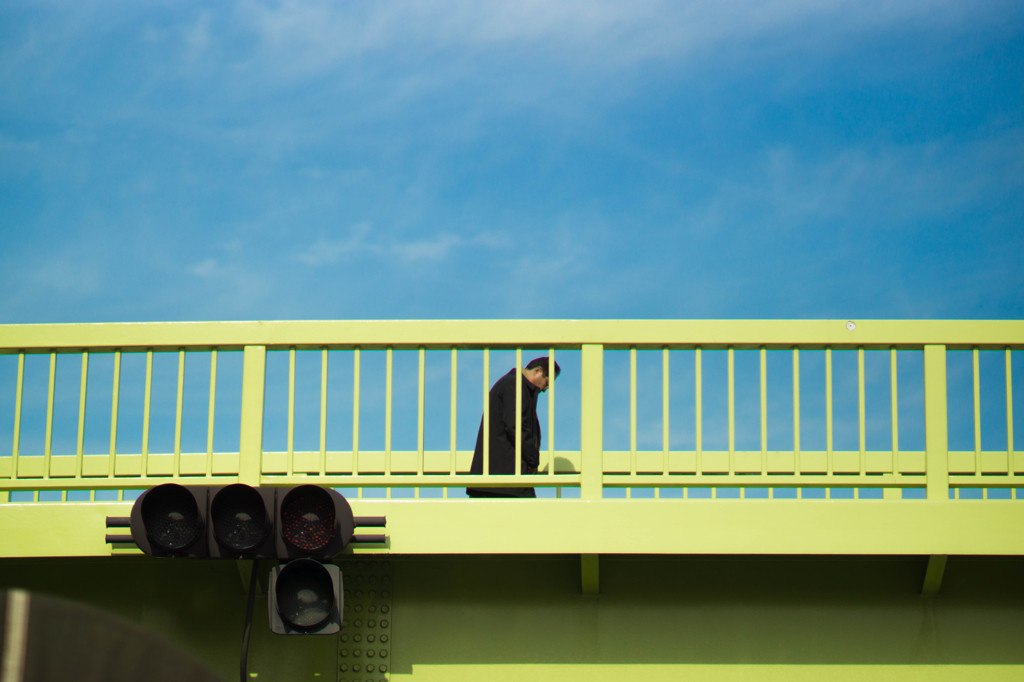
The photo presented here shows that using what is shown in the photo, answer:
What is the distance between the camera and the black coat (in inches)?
294

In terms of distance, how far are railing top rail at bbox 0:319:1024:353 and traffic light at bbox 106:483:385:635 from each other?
1.09 meters

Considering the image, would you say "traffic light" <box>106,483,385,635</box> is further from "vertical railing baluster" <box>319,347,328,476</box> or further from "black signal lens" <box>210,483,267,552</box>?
"vertical railing baluster" <box>319,347,328,476</box>

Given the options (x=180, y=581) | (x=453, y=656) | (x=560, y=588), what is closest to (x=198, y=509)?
(x=180, y=581)

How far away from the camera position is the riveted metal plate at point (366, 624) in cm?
664

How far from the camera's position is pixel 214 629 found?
22.5ft

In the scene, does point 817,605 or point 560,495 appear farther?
point 560,495

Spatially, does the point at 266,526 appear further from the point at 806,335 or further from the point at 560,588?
the point at 806,335

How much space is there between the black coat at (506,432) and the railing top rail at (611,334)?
40.0 inches

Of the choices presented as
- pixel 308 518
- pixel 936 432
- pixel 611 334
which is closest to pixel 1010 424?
pixel 936 432

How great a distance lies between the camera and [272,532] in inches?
236

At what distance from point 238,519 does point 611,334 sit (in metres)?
2.45

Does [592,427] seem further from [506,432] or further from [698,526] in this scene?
[506,432]

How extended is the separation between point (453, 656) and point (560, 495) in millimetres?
1607

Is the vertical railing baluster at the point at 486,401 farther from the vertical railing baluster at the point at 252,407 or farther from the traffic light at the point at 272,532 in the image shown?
the vertical railing baluster at the point at 252,407
